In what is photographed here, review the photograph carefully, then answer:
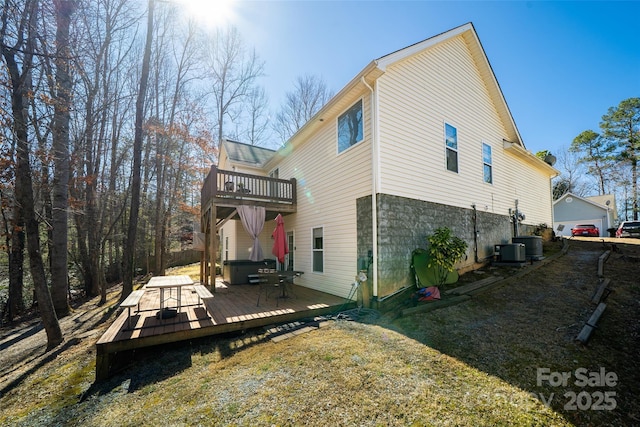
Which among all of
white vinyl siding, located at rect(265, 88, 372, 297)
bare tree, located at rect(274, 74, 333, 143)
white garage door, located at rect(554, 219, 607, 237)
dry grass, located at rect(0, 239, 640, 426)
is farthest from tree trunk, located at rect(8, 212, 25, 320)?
Answer: white garage door, located at rect(554, 219, 607, 237)

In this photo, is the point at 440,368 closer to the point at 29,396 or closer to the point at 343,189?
the point at 343,189

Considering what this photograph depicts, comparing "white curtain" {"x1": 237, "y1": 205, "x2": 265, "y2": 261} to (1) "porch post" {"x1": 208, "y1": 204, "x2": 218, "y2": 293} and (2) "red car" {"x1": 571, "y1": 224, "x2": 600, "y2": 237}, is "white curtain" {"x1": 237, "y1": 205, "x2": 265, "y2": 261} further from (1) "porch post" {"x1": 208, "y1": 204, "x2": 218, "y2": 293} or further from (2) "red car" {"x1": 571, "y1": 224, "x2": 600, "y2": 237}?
(2) "red car" {"x1": 571, "y1": 224, "x2": 600, "y2": 237}

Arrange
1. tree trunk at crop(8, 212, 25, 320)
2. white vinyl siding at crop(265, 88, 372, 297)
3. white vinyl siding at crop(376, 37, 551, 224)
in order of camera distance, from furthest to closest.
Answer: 1. tree trunk at crop(8, 212, 25, 320)
2. white vinyl siding at crop(265, 88, 372, 297)
3. white vinyl siding at crop(376, 37, 551, 224)

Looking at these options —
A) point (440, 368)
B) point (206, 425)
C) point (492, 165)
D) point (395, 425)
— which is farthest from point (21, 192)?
point (492, 165)

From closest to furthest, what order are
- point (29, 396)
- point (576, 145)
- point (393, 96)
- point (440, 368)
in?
point (440, 368)
point (29, 396)
point (393, 96)
point (576, 145)

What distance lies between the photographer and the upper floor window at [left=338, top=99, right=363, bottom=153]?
7376 mm

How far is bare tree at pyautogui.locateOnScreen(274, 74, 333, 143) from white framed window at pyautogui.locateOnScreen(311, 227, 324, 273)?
50.1 feet

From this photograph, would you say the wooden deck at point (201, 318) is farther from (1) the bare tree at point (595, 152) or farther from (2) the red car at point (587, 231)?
(1) the bare tree at point (595, 152)

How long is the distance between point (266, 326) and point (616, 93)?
32600 mm

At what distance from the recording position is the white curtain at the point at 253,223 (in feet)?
29.1

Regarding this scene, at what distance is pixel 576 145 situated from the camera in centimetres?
2695

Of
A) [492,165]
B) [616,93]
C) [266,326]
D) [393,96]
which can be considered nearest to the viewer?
[266,326]

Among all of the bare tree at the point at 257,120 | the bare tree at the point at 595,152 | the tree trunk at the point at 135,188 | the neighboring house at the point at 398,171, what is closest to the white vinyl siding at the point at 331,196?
the neighboring house at the point at 398,171

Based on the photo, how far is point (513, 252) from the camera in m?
8.93
